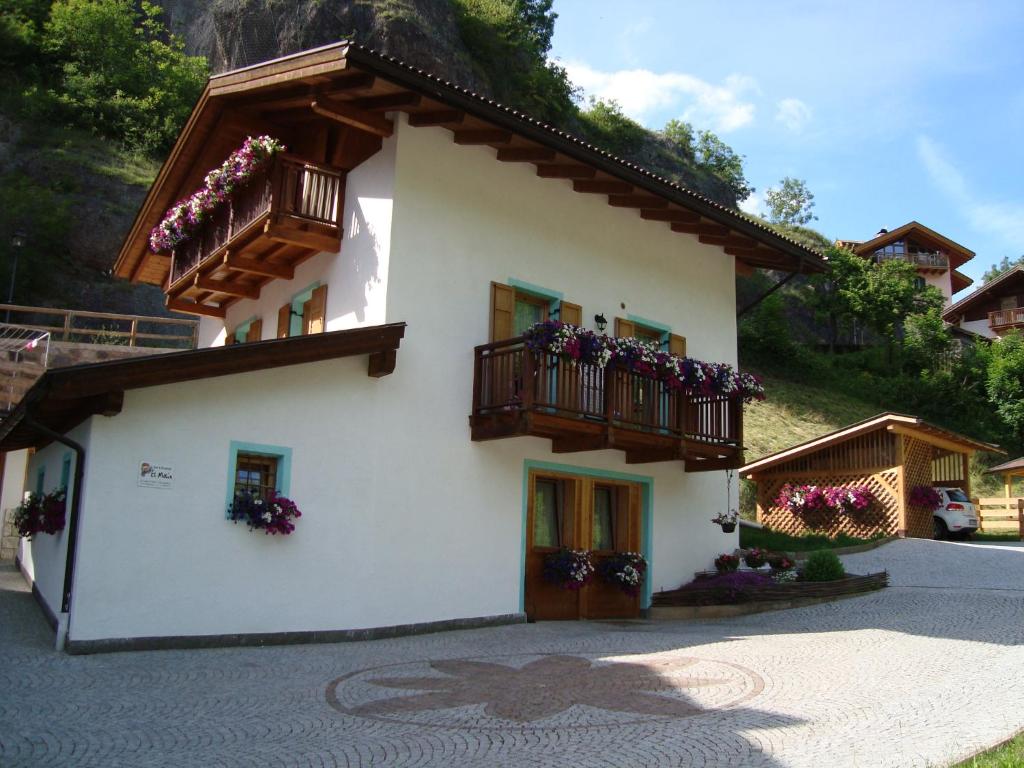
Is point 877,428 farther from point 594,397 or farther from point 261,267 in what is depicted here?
point 261,267

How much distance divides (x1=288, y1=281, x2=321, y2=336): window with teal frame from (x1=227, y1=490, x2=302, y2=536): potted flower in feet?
13.9

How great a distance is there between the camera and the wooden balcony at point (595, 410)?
11.9 m

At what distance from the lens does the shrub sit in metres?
14.4

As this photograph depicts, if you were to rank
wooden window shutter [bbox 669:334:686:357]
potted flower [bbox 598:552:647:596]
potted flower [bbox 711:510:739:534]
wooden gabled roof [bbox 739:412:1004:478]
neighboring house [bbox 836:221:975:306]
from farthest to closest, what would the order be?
neighboring house [bbox 836:221:975:306] < wooden gabled roof [bbox 739:412:1004:478] < potted flower [bbox 711:510:739:534] < wooden window shutter [bbox 669:334:686:357] < potted flower [bbox 598:552:647:596]

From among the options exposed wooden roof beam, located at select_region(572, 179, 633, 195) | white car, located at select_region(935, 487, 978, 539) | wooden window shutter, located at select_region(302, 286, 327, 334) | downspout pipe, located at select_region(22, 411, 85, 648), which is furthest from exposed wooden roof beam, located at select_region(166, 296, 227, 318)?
white car, located at select_region(935, 487, 978, 539)

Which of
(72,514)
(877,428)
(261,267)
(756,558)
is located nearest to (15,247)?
(261,267)

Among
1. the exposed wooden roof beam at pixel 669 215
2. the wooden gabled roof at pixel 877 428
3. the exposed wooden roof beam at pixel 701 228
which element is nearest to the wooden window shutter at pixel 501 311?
the exposed wooden roof beam at pixel 669 215

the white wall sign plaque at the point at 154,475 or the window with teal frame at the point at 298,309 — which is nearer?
the white wall sign plaque at the point at 154,475

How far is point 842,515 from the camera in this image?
22.8 m

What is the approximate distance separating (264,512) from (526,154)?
20.1 feet

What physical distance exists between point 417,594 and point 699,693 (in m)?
4.75

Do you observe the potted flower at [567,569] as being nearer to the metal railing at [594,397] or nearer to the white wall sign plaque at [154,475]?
the metal railing at [594,397]

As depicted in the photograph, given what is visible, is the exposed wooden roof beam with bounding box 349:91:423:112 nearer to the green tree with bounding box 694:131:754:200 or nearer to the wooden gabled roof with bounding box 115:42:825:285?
the wooden gabled roof with bounding box 115:42:825:285

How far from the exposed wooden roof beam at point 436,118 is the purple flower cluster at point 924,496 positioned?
1553 centimetres
